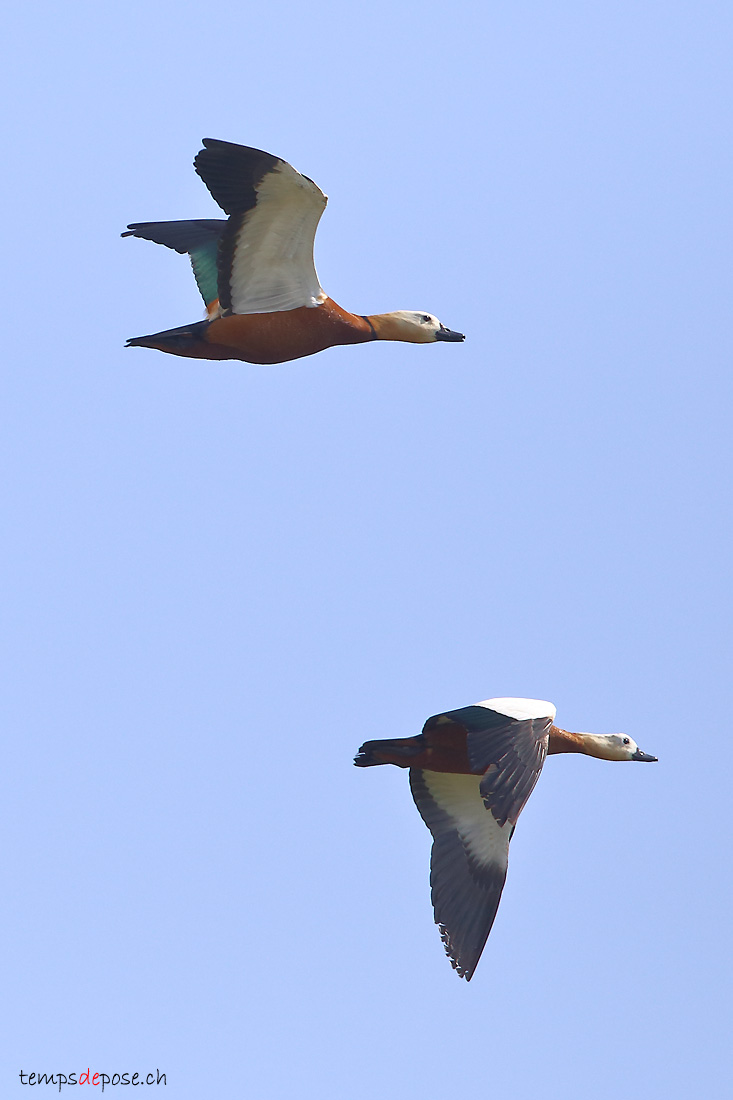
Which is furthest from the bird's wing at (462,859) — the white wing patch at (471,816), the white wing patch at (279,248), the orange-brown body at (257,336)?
the white wing patch at (279,248)

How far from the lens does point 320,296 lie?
49.7ft

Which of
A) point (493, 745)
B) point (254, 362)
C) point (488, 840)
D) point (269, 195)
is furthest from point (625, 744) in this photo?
point (269, 195)

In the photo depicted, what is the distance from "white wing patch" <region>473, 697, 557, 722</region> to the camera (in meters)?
13.7

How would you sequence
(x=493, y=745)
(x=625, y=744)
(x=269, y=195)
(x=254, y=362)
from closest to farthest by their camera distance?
(x=493, y=745) → (x=269, y=195) → (x=254, y=362) → (x=625, y=744)

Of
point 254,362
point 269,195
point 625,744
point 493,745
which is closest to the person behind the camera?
point 493,745

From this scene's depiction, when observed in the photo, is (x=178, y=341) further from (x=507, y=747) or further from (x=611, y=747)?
(x=611, y=747)

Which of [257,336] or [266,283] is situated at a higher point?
[266,283]

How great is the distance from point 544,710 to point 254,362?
3763mm

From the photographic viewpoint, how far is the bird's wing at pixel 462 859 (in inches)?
563

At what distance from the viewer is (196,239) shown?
671 inches

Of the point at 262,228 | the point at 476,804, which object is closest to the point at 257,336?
the point at 262,228

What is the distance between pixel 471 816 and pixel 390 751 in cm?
89

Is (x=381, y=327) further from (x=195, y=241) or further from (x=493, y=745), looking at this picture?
(x=493, y=745)

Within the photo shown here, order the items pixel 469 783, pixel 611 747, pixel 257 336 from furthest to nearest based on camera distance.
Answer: pixel 611 747 → pixel 469 783 → pixel 257 336
